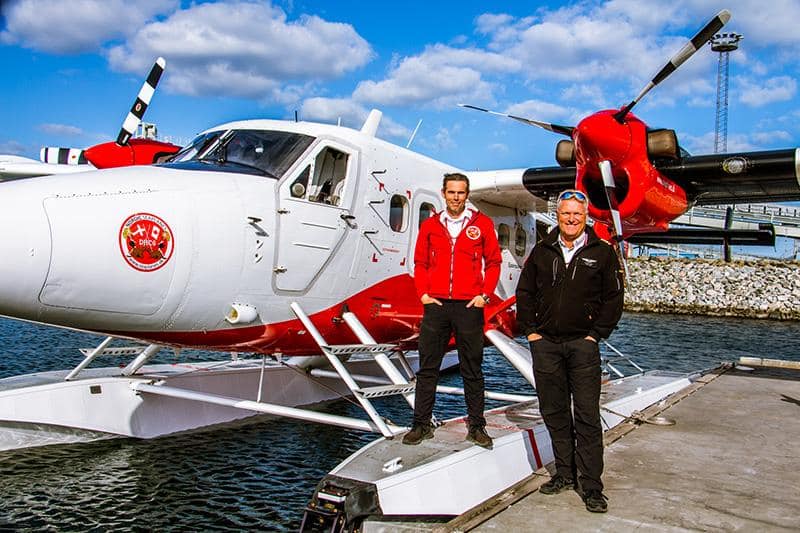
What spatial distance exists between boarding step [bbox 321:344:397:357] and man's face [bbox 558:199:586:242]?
2642 mm

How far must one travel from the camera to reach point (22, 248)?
501 centimetres

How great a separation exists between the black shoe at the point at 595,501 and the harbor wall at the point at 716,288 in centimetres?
3745

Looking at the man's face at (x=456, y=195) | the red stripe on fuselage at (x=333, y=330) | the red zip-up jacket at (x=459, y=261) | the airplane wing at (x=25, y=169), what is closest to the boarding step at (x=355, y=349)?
the red stripe on fuselage at (x=333, y=330)

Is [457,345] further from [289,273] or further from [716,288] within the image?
[716,288]

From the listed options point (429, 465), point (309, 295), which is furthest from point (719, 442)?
point (309, 295)

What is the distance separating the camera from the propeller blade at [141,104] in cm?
1321

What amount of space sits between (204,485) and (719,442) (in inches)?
213

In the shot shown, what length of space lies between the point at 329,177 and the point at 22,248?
3240 millimetres

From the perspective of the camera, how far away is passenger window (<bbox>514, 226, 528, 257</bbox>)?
10.7 meters

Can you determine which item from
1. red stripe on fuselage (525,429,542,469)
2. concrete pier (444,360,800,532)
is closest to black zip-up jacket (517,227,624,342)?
concrete pier (444,360,800,532)

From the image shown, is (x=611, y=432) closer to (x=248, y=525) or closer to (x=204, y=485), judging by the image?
(x=248, y=525)

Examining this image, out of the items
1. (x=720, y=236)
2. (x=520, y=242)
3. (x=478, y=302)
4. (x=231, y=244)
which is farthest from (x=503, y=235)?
(x=231, y=244)

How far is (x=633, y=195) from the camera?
8.89 metres

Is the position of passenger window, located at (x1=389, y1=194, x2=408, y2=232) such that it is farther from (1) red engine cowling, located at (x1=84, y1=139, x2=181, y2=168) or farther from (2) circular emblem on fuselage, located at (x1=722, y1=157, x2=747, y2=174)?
(1) red engine cowling, located at (x1=84, y1=139, x2=181, y2=168)
